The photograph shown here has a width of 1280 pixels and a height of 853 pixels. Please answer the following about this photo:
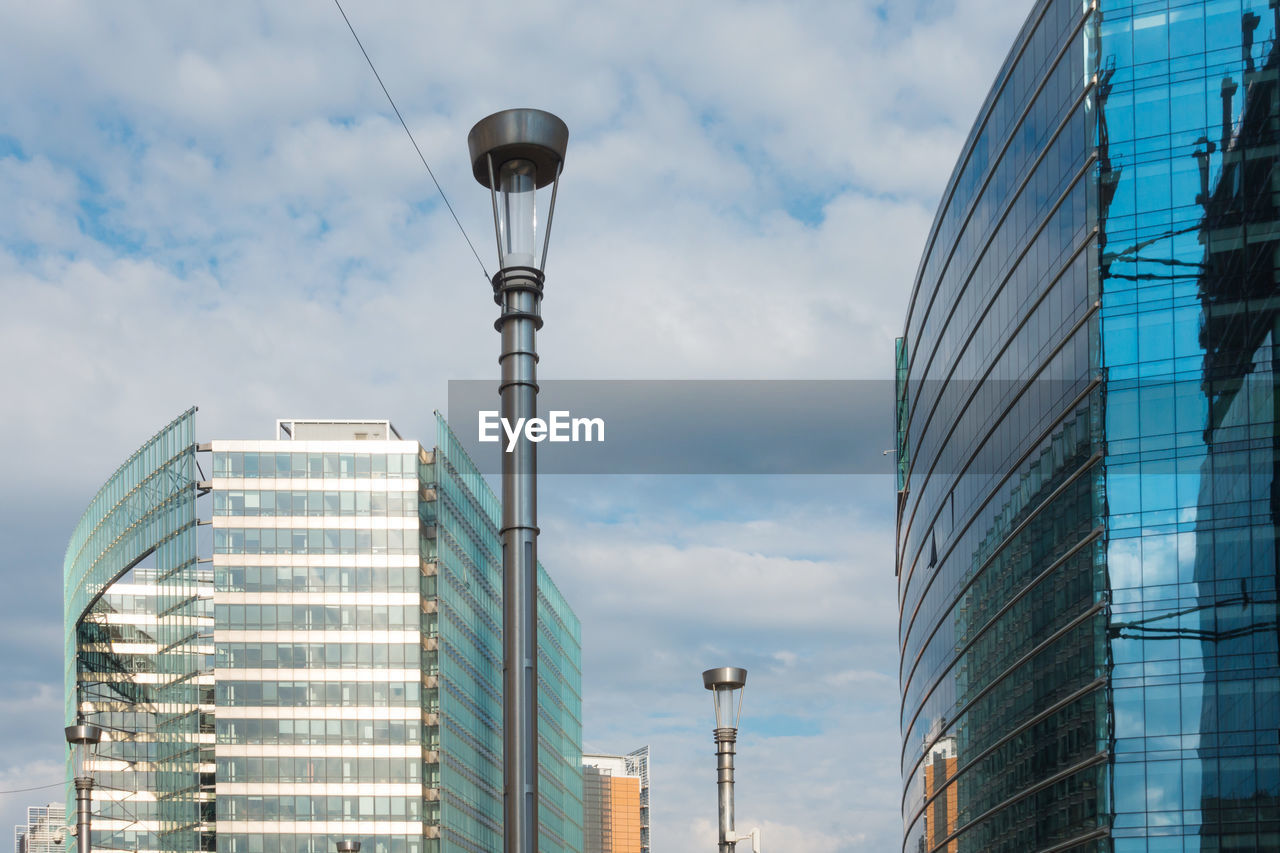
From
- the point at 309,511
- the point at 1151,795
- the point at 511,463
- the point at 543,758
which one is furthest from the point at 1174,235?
the point at 543,758

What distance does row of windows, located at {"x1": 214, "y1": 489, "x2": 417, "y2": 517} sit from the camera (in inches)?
4193

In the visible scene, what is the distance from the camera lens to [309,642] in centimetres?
10544

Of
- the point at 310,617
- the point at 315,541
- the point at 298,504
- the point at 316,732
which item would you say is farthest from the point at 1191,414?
the point at 316,732

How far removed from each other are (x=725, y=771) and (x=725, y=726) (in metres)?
0.87

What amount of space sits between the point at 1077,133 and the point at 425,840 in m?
63.4

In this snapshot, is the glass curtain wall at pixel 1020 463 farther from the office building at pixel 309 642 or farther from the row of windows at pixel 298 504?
the row of windows at pixel 298 504

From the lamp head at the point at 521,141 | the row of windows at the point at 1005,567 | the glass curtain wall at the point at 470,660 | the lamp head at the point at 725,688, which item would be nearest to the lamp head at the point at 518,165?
the lamp head at the point at 521,141

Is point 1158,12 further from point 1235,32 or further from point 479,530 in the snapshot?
point 479,530

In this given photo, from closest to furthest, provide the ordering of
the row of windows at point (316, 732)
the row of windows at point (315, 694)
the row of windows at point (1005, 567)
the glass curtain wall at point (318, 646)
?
1. the row of windows at point (1005, 567)
2. the glass curtain wall at point (318, 646)
3. the row of windows at point (316, 732)
4. the row of windows at point (315, 694)

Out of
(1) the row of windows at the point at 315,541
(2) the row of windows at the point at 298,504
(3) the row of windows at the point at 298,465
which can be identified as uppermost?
(3) the row of windows at the point at 298,465

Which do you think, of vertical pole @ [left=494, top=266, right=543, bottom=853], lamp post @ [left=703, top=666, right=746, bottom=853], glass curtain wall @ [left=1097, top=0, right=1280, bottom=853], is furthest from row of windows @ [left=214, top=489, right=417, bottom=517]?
vertical pole @ [left=494, top=266, right=543, bottom=853]

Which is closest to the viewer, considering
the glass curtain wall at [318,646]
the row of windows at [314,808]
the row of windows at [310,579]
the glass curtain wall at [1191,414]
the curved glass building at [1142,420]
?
the glass curtain wall at [1191,414]

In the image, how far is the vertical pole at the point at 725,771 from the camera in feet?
102

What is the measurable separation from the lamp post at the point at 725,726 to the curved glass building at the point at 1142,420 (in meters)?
31.2
